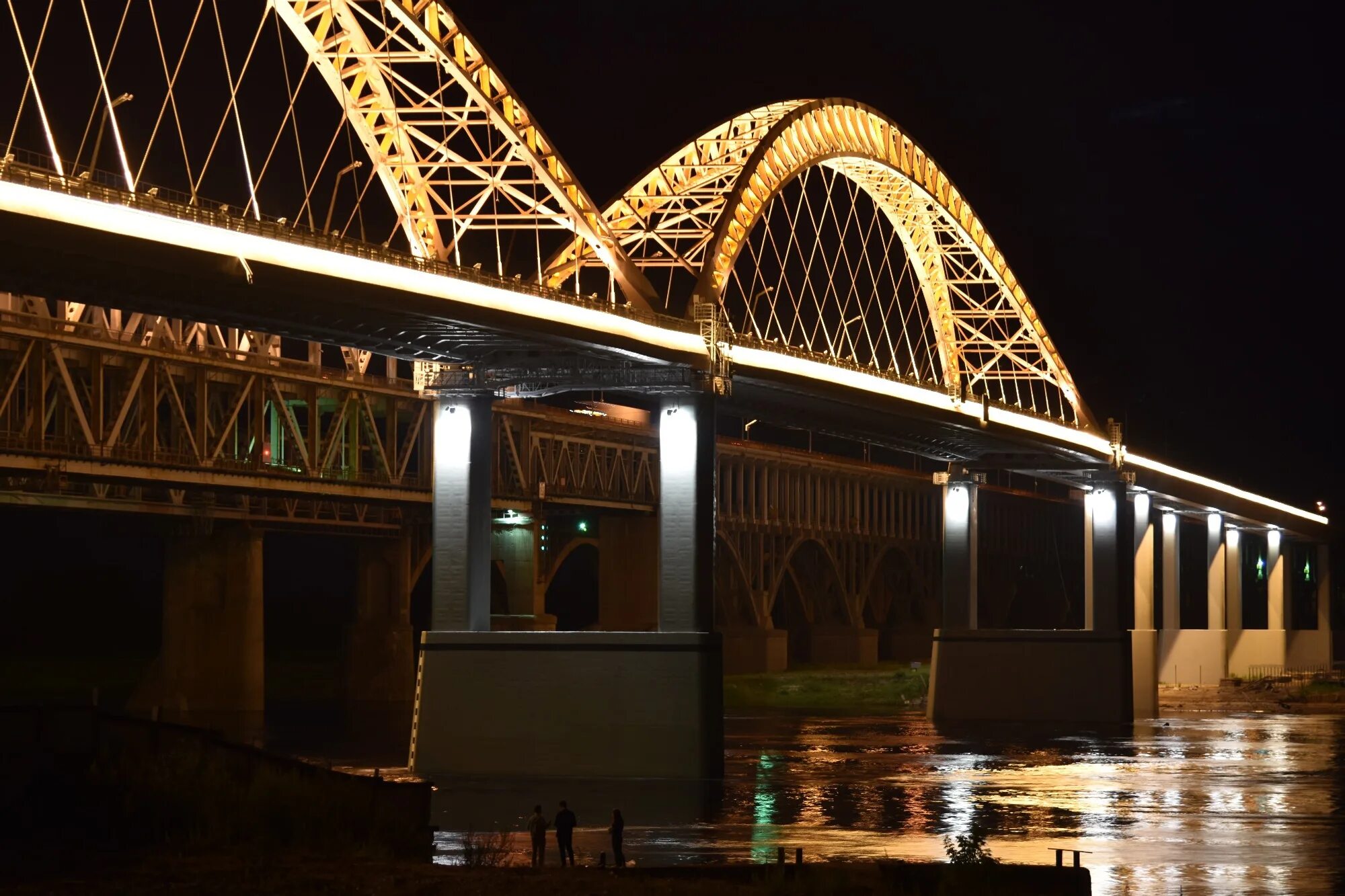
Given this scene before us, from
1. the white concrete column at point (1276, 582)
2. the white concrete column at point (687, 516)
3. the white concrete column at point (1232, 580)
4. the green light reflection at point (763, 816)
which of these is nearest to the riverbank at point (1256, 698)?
the white concrete column at point (1232, 580)

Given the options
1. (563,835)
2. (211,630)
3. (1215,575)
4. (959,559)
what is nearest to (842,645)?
(1215,575)

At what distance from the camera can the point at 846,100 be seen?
3487 inches

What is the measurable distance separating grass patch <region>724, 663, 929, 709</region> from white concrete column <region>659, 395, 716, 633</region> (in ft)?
175

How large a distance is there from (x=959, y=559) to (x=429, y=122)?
165ft

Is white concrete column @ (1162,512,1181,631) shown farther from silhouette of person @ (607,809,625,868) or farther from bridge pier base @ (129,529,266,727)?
silhouette of person @ (607,809,625,868)

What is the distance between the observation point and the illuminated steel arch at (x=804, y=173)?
246ft

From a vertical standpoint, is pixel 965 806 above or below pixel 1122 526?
below

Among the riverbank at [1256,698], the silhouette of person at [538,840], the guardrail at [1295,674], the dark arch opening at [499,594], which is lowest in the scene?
the silhouette of person at [538,840]

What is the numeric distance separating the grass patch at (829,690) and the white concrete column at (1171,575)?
19560mm

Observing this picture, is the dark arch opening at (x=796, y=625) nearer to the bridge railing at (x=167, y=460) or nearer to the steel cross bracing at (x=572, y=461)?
the steel cross bracing at (x=572, y=461)

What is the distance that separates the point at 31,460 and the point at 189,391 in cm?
1172

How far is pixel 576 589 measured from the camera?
17812 centimetres

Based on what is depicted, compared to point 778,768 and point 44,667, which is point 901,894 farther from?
point 44,667

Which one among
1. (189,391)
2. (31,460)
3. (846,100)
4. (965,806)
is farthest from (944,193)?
(965,806)
